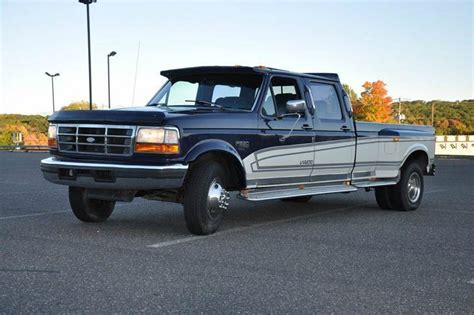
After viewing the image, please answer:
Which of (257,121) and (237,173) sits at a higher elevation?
(257,121)

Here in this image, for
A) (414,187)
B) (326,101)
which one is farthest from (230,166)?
(414,187)

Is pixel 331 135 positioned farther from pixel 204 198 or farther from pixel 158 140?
pixel 158 140

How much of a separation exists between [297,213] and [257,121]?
229 centimetres

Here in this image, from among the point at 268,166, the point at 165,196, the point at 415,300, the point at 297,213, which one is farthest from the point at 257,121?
the point at 415,300

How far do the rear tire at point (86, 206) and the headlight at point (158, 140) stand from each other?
5.07 feet

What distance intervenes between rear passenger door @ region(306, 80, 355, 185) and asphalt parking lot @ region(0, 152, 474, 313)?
69cm

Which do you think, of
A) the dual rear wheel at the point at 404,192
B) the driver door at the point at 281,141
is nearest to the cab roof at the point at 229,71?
the driver door at the point at 281,141

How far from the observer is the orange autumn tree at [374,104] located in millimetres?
76812

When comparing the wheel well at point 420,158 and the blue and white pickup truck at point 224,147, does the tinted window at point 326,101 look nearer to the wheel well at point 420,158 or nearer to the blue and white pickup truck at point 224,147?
the blue and white pickup truck at point 224,147

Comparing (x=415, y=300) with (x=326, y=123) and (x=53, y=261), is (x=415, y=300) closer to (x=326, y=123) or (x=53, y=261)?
(x=53, y=261)

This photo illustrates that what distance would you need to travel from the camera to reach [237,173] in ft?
23.6

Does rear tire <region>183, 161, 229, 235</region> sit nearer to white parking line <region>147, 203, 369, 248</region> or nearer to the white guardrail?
white parking line <region>147, 203, 369, 248</region>

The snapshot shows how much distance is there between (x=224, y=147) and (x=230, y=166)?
44cm

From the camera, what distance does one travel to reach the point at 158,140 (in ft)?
20.9
